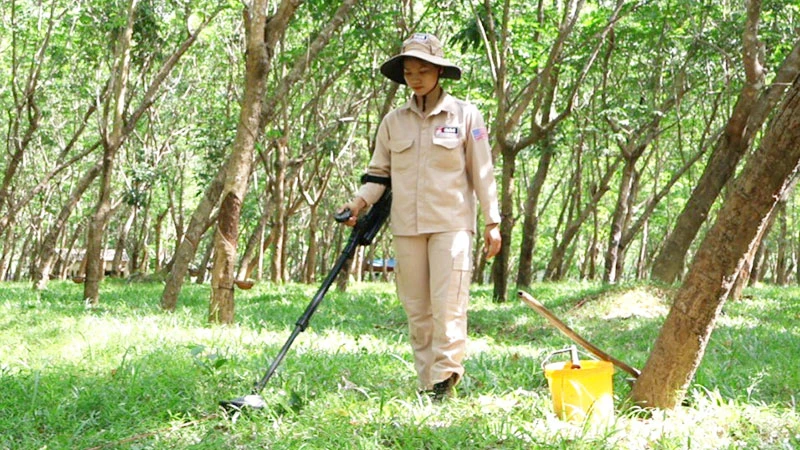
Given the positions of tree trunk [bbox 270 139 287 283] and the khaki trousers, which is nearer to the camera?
the khaki trousers

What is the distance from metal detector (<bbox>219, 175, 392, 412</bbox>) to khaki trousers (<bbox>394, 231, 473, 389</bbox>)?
19cm

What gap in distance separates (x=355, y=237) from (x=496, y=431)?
1400mm

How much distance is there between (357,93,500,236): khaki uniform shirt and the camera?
175 inches

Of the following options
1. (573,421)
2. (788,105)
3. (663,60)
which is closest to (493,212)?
(573,421)

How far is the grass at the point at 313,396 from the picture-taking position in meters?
3.67

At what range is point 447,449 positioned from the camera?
3.46 m

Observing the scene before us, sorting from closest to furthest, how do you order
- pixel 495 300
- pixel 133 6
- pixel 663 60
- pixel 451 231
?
pixel 451 231
pixel 133 6
pixel 495 300
pixel 663 60

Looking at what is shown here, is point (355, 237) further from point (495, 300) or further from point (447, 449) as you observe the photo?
point (495, 300)

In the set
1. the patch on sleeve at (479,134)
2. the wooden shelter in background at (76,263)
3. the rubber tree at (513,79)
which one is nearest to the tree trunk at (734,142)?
the rubber tree at (513,79)

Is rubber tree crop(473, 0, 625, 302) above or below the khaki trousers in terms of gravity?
above

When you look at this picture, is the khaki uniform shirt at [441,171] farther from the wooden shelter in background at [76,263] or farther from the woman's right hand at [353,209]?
the wooden shelter in background at [76,263]

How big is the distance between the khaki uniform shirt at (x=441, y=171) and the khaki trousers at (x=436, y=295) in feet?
0.26

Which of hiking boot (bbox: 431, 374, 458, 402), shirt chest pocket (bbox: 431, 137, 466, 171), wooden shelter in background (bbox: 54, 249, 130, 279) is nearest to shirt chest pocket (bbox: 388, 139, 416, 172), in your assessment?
shirt chest pocket (bbox: 431, 137, 466, 171)

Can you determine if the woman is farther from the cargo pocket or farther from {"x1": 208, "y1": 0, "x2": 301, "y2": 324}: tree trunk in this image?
{"x1": 208, "y1": 0, "x2": 301, "y2": 324}: tree trunk
